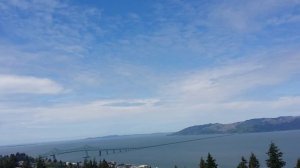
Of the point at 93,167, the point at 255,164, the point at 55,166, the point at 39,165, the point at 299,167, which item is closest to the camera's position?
the point at 299,167

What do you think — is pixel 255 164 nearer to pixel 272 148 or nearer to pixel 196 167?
pixel 272 148

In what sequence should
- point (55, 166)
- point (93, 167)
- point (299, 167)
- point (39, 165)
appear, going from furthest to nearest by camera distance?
point (55, 166), point (93, 167), point (39, 165), point (299, 167)

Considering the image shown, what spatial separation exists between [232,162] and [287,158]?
2651 centimetres

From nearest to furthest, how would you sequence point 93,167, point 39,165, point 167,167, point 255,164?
point 255,164 → point 39,165 → point 93,167 → point 167,167

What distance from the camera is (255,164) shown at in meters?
64.2

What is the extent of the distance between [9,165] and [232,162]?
334ft

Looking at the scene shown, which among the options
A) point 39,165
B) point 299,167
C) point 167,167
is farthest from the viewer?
point 167,167

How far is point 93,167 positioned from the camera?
9325 centimetres

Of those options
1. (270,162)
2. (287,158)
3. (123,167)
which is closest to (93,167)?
(270,162)

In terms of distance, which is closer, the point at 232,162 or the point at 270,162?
the point at 270,162

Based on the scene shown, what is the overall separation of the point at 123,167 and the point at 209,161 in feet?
448

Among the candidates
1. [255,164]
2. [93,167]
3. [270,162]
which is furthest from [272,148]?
[93,167]

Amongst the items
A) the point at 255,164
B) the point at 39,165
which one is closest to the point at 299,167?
the point at 255,164

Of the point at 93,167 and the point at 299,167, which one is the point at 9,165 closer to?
the point at 93,167
